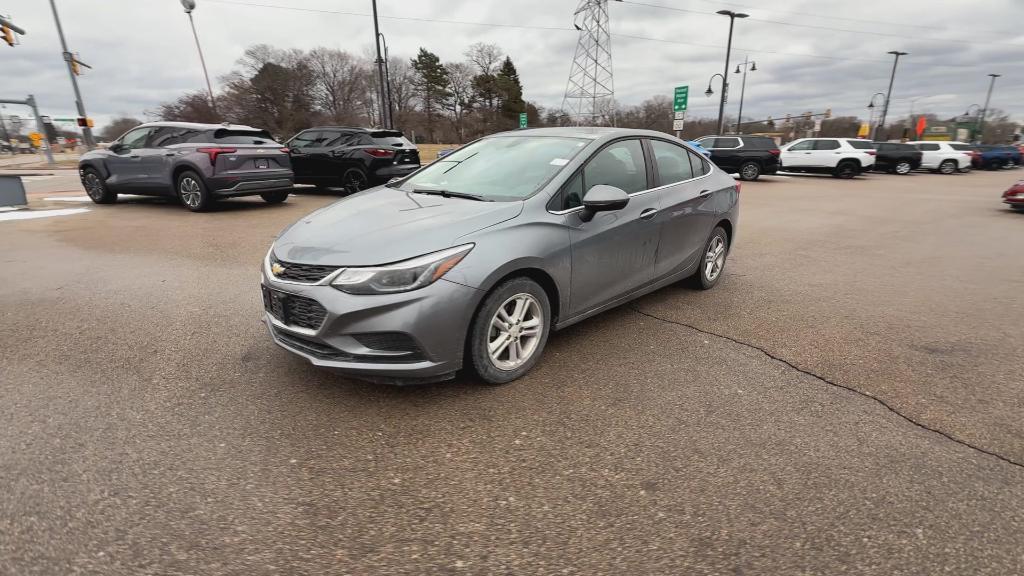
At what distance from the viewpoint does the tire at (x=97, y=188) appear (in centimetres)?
1048

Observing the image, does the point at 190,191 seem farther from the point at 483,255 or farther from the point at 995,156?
the point at 995,156

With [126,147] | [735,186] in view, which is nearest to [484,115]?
[126,147]

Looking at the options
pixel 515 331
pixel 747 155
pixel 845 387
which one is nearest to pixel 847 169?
pixel 747 155

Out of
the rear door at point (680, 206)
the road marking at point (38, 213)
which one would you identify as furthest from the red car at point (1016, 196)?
the road marking at point (38, 213)

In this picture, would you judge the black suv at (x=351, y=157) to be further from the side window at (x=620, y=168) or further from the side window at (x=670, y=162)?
the side window at (x=620, y=168)

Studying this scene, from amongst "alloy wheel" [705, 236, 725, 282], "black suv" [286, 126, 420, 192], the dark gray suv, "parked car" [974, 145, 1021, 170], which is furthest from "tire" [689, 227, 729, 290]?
"parked car" [974, 145, 1021, 170]

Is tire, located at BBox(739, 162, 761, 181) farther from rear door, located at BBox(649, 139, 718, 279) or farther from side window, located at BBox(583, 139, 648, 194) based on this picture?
side window, located at BBox(583, 139, 648, 194)

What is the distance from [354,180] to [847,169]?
20910 mm

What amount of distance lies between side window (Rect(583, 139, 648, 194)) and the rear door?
0.66 feet

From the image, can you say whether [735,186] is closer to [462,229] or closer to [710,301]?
[710,301]

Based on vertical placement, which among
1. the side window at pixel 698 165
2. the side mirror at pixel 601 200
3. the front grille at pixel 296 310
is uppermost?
the side window at pixel 698 165

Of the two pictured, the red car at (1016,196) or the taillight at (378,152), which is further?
the red car at (1016,196)

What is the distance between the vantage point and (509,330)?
321 cm

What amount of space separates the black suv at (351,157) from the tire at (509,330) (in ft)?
29.6
